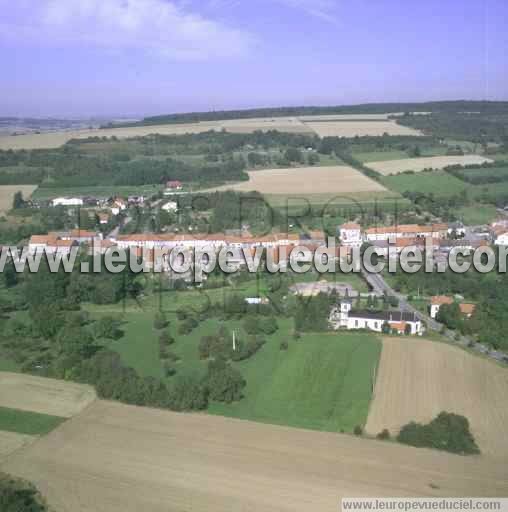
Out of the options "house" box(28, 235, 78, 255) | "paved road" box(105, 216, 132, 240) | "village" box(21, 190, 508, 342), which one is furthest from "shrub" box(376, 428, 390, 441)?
"paved road" box(105, 216, 132, 240)

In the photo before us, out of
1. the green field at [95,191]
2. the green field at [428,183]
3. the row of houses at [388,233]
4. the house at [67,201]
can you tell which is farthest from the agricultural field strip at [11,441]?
the green field at [428,183]

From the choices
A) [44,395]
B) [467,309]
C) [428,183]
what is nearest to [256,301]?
[467,309]

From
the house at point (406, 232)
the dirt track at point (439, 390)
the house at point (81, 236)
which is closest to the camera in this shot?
the dirt track at point (439, 390)

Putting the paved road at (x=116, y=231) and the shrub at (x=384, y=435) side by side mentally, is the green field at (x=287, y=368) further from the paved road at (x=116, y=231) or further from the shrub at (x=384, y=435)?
the paved road at (x=116, y=231)

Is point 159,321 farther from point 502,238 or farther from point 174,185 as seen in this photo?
point 174,185

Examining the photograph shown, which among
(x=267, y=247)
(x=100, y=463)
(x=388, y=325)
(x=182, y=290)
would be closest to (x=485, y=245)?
(x=267, y=247)

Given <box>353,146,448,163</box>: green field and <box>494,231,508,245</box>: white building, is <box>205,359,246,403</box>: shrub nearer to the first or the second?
<box>494,231,508,245</box>: white building
